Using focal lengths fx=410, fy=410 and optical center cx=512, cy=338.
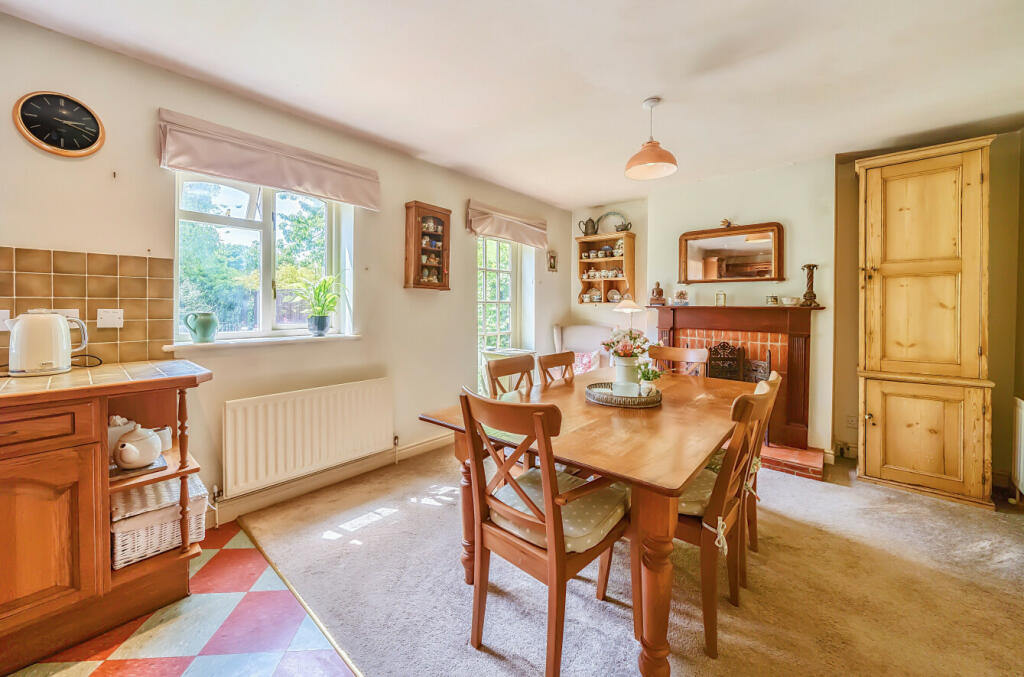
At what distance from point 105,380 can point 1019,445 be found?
4.69 meters

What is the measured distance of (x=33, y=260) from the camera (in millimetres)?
1766

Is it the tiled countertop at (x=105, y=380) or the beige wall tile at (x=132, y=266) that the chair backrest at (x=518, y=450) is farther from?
the beige wall tile at (x=132, y=266)

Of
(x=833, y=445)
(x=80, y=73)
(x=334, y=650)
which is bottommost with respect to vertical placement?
(x=334, y=650)

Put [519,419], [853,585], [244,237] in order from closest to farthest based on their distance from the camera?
[519,419]
[853,585]
[244,237]

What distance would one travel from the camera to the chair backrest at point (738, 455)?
1.26 meters

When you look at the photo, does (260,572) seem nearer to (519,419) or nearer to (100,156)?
(519,419)

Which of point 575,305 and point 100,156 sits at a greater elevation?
point 100,156

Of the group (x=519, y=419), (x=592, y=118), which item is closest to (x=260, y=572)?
(x=519, y=419)

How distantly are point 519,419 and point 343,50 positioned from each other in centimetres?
193

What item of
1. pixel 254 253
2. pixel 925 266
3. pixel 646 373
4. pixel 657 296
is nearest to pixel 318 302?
pixel 254 253

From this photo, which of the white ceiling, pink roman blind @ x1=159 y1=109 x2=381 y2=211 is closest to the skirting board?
pink roman blind @ x1=159 y1=109 x2=381 y2=211

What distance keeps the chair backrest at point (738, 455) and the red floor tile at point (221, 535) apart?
2.34 m

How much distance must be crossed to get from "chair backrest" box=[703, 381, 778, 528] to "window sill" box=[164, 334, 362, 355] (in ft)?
7.90

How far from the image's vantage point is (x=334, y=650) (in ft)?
Answer: 4.79
